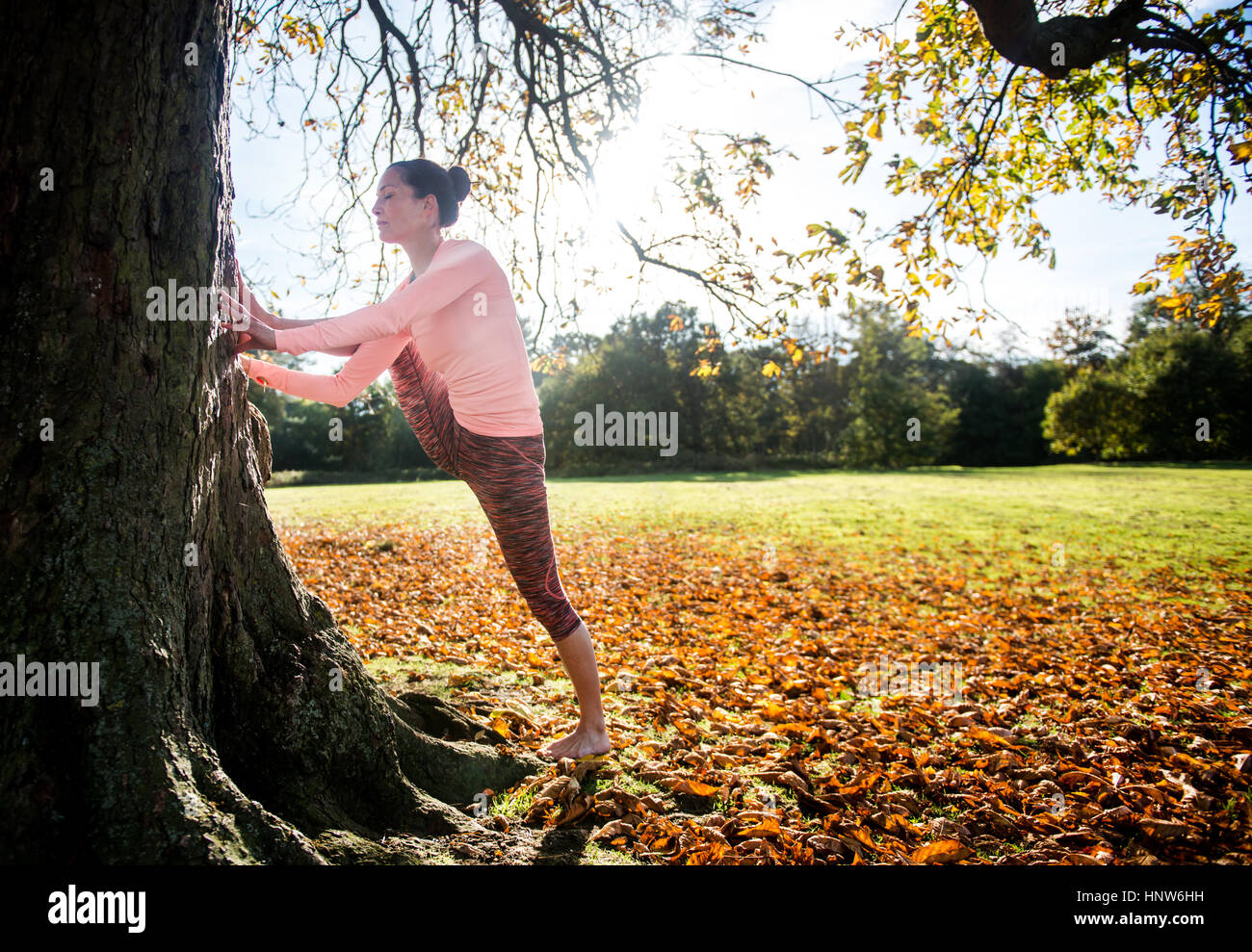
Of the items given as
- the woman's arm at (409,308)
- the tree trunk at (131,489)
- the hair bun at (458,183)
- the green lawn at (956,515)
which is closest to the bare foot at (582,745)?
the tree trunk at (131,489)

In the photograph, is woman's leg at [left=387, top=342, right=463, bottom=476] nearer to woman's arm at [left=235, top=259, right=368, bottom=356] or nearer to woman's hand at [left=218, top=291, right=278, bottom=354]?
woman's arm at [left=235, top=259, right=368, bottom=356]

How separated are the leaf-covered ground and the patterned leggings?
0.84 m

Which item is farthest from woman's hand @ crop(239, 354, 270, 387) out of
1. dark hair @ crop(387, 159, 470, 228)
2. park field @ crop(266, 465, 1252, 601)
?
park field @ crop(266, 465, 1252, 601)

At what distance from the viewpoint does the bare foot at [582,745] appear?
10.1 feet

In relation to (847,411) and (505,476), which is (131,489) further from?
(847,411)

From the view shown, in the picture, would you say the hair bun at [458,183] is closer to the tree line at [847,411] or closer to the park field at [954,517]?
the park field at [954,517]

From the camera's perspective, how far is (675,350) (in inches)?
1796

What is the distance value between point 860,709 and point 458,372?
3.20 m

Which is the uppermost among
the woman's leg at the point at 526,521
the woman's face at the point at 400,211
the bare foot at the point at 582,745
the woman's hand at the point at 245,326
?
the woman's face at the point at 400,211

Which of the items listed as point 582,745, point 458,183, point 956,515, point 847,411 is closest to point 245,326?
point 458,183

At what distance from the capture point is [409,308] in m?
2.38

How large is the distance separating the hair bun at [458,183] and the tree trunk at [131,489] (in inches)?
34.2

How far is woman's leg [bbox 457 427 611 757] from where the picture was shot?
106 inches
